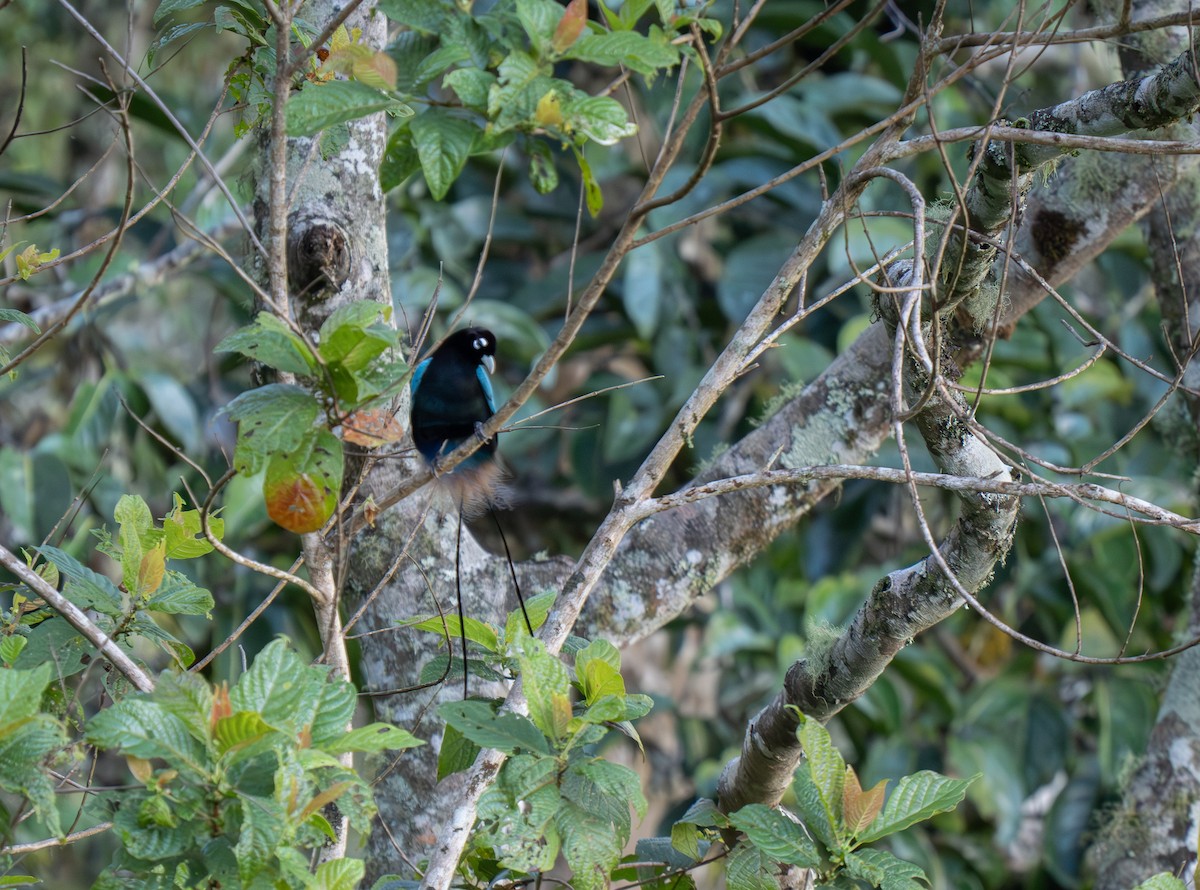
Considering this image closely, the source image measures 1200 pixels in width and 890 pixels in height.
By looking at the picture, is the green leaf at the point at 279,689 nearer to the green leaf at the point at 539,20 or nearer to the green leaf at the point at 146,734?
the green leaf at the point at 146,734

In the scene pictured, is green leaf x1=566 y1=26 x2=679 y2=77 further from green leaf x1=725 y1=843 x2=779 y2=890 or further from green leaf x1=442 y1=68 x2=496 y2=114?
green leaf x1=725 y1=843 x2=779 y2=890

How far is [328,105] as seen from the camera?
4.61 ft

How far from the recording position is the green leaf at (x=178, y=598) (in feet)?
5.84

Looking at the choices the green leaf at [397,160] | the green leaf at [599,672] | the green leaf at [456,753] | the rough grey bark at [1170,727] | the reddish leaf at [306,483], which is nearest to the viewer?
the reddish leaf at [306,483]

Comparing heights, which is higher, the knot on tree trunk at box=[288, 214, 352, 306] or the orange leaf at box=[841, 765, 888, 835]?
the knot on tree trunk at box=[288, 214, 352, 306]

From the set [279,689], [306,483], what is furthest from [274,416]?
[279,689]

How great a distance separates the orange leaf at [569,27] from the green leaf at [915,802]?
3.77 ft

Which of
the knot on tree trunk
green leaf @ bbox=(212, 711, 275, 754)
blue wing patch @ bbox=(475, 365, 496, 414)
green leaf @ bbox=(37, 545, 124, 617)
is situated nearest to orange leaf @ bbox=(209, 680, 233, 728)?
green leaf @ bbox=(212, 711, 275, 754)

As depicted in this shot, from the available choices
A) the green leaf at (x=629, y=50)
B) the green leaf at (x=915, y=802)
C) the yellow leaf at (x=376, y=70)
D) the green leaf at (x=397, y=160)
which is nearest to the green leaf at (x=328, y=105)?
the yellow leaf at (x=376, y=70)

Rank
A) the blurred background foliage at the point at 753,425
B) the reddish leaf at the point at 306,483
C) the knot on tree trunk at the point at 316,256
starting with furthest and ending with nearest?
the blurred background foliage at the point at 753,425 → the knot on tree trunk at the point at 316,256 → the reddish leaf at the point at 306,483

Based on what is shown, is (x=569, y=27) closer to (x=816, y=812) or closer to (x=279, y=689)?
(x=279, y=689)

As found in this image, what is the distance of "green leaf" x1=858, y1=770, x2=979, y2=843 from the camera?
5.33 ft

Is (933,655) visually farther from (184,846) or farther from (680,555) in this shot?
(184,846)

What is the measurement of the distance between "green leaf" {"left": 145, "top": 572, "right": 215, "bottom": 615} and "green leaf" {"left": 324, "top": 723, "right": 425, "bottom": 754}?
1.47 feet
